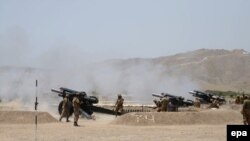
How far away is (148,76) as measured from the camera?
237 ft

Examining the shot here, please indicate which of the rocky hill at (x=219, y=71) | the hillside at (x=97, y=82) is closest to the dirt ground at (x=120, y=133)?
the hillside at (x=97, y=82)

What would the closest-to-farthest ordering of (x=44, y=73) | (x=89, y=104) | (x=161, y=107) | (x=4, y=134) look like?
(x=4, y=134), (x=161, y=107), (x=89, y=104), (x=44, y=73)

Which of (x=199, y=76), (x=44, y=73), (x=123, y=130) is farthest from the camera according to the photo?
(x=199, y=76)

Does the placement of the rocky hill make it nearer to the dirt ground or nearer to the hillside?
the hillside

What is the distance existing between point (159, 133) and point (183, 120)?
252 inches

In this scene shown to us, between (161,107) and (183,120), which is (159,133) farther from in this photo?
(161,107)

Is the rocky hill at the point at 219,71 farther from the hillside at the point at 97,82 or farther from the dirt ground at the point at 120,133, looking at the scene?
the dirt ground at the point at 120,133

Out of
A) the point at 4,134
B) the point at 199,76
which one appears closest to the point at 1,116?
the point at 4,134
